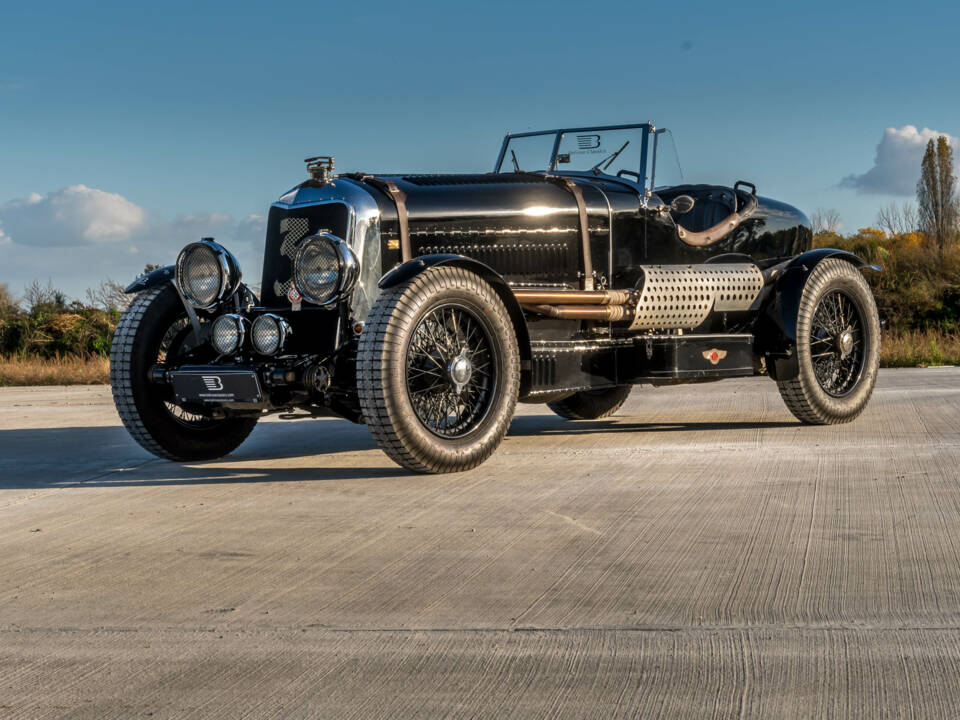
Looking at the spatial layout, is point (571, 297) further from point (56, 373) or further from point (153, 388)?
point (56, 373)

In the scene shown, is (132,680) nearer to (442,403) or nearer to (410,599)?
(410,599)

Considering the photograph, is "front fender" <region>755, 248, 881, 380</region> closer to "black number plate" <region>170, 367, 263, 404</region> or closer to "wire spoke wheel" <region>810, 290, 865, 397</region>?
"wire spoke wheel" <region>810, 290, 865, 397</region>

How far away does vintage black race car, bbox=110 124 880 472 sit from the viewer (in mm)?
6793

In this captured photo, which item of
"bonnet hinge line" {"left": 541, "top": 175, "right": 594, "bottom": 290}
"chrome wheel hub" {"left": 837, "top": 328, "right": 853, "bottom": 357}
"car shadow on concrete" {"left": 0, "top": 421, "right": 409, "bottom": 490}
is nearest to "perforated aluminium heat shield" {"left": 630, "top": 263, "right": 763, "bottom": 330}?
"bonnet hinge line" {"left": 541, "top": 175, "right": 594, "bottom": 290}

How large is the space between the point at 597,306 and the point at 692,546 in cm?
355

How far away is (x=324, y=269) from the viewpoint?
6.91 metres

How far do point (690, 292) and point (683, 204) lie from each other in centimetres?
83

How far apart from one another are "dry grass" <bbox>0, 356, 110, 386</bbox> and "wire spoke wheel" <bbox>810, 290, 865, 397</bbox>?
41.0 ft

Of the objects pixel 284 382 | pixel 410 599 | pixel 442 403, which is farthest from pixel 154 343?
pixel 410 599

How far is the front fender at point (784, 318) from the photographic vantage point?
856cm

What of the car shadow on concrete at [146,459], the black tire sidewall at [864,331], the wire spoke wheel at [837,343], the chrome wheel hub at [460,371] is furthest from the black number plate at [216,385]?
the wire spoke wheel at [837,343]

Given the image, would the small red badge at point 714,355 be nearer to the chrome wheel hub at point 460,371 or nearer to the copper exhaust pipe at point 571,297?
the copper exhaust pipe at point 571,297

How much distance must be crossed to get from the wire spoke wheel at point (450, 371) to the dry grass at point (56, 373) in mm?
12510

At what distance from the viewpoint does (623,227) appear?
857 cm
